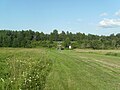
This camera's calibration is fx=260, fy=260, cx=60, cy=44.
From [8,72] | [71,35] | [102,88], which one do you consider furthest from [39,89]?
[71,35]

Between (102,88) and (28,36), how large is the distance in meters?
120

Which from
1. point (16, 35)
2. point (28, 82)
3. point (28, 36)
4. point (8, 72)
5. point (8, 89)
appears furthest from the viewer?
point (28, 36)

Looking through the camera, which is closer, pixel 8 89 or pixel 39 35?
pixel 8 89

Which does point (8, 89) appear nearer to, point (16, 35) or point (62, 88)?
point (62, 88)

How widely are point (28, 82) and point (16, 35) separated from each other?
111360mm

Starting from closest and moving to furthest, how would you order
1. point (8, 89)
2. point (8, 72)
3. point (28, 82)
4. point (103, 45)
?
point (8, 89)
point (28, 82)
point (8, 72)
point (103, 45)

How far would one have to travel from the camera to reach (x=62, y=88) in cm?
876

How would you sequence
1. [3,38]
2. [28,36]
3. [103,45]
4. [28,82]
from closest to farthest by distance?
[28,82], [3,38], [103,45], [28,36]

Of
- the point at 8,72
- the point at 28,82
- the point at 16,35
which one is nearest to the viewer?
the point at 28,82

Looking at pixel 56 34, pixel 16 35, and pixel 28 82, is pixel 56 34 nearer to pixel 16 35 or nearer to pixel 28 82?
pixel 16 35

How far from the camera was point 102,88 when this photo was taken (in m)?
10.1

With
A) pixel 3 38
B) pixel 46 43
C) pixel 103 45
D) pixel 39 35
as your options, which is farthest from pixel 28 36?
pixel 103 45

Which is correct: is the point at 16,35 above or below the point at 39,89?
above

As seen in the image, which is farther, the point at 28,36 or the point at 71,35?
the point at 71,35
